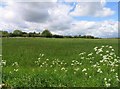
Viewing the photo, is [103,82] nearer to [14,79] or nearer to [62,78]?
[62,78]

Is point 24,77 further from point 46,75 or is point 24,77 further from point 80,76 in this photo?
point 80,76

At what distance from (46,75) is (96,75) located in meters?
2.42

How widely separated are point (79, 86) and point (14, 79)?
3.06 m

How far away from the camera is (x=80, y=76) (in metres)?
15.4

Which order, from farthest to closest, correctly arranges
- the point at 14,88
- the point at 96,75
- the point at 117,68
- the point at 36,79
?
1. the point at 117,68
2. the point at 96,75
3. the point at 36,79
4. the point at 14,88

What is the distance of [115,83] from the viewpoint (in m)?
13.8

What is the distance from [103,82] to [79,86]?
1109mm

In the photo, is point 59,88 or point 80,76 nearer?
point 59,88

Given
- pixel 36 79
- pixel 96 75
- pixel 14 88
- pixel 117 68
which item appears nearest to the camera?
pixel 14 88

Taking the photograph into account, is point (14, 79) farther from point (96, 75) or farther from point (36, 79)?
point (96, 75)

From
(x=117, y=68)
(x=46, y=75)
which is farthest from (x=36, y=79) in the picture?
(x=117, y=68)

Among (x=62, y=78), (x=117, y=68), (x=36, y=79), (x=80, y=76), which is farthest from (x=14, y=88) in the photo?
(x=117, y=68)

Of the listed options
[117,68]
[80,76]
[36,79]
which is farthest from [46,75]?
[117,68]

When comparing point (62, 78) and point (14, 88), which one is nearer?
point (14, 88)
